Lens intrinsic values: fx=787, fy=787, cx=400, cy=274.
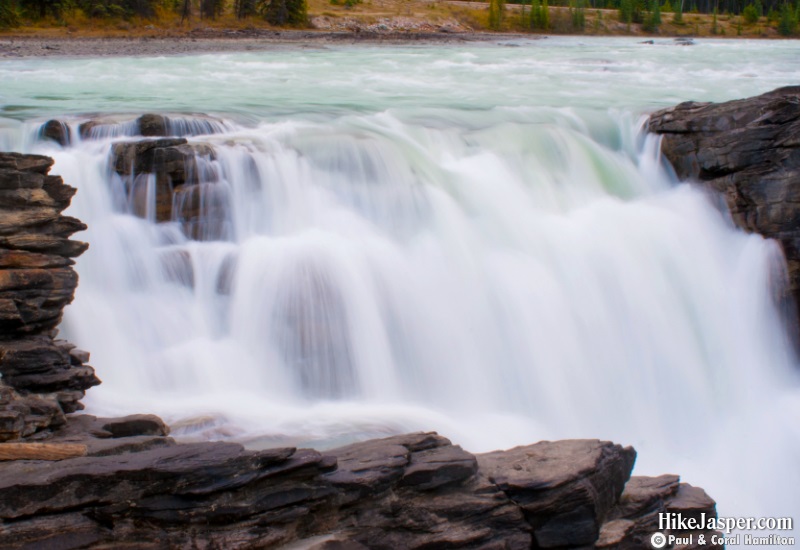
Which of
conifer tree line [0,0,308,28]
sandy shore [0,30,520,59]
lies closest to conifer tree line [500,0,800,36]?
sandy shore [0,30,520,59]

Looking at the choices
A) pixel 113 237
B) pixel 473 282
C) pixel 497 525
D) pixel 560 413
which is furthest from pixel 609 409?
pixel 113 237

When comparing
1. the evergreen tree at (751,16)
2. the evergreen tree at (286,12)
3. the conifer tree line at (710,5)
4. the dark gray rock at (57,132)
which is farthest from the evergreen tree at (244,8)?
the evergreen tree at (751,16)

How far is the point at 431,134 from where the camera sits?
12.1m

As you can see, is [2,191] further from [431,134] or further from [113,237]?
[431,134]

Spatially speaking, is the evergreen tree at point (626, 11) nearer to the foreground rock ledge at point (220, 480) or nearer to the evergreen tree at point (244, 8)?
the evergreen tree at point (244, 8)

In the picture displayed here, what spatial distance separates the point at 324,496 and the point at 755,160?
8662 millimetres

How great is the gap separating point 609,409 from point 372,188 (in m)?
4.17

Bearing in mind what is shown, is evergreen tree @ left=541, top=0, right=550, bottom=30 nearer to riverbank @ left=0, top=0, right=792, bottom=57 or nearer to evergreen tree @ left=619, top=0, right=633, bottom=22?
riverbank @ left=0, top=0, right=792, bottom=57

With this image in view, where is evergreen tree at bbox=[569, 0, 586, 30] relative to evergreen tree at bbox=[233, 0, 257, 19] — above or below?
above

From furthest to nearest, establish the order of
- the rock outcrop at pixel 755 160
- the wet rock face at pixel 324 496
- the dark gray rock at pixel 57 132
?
the rock outcrop at pixel 755 160 < the dark gray rock at pixel 57 132 < the wet rock face at pixel 324 496

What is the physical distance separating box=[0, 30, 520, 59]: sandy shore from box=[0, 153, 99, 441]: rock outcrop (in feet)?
79.6

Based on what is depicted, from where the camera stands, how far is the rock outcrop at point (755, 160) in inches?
413

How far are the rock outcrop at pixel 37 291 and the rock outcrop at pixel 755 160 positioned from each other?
855cm

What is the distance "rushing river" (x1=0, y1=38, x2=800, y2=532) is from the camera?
305 inches
